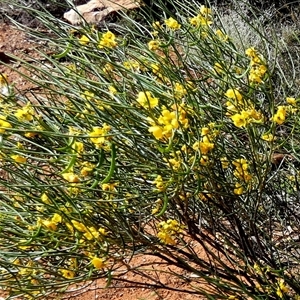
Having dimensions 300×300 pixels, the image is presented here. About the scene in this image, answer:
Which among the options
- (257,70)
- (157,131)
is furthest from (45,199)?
(257,70)

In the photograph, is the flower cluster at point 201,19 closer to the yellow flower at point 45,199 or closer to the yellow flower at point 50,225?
the yellow flower at point 45,199

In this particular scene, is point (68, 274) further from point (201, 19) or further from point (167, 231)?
point (201, 19)

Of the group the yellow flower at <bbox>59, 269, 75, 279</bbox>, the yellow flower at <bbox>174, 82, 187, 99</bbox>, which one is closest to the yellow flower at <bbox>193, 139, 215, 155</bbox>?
the yellow flower at <bbox>174, 82, 187, 99</bbox>

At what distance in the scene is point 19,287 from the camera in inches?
83.4

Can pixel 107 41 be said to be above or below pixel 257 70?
above

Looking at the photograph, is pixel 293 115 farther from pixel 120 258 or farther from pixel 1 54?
pixel 1 54

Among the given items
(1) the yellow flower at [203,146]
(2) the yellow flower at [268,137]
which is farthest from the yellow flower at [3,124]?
(2) the yellow flower at [268,137]

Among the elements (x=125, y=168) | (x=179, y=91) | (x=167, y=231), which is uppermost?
(x=179, y=91)

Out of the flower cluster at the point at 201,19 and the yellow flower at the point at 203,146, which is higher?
the flower cluster at the point at 201,19

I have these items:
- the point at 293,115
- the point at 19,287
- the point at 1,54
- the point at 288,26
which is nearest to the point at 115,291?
the point at 19,287

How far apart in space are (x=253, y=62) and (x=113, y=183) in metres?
0.65

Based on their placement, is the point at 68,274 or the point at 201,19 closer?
the point at 68,274

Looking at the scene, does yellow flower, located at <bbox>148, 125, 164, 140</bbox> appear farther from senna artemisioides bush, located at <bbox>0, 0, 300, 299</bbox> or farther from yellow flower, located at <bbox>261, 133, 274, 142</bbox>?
yellow flower, located at <bbox>261, 133, 274, 142</bbox>

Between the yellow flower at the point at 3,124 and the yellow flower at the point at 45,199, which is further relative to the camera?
the yellow flower at the point at 45,199
